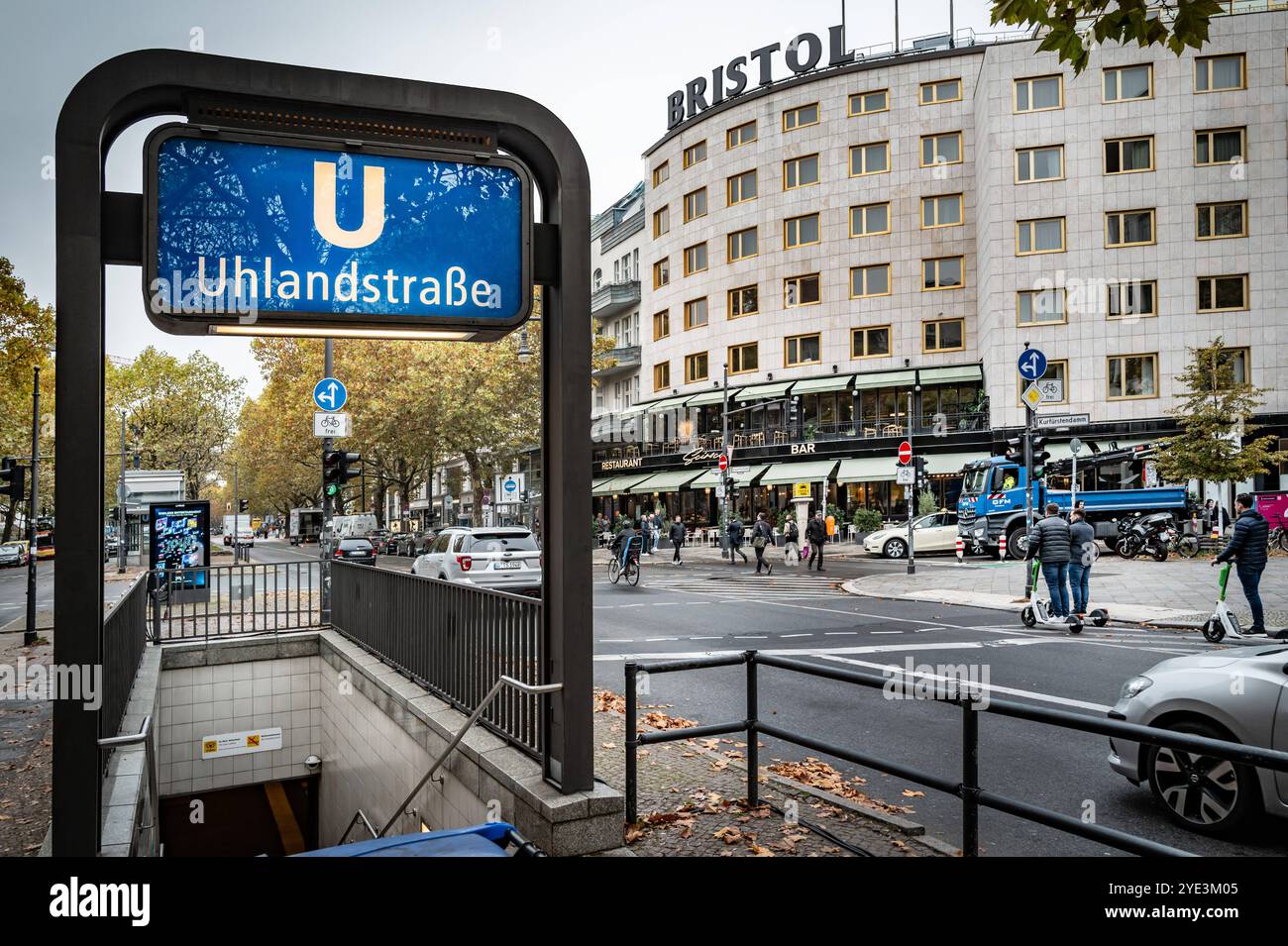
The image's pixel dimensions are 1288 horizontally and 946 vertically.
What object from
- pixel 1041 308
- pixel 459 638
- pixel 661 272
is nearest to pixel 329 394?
pixel 459 638

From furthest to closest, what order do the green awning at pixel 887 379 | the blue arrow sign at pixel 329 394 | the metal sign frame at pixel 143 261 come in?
the green awning at pixel 887 379 < the blue arrow sign at pixel 329 394 < the metal sign frame at pixel 143 261

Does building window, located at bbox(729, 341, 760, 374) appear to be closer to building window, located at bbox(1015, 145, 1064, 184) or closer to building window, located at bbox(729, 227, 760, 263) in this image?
building window, located at bbox(729, 227, 760, 263)

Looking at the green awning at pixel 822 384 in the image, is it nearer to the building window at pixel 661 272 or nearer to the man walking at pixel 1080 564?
the building window at pixel 661 272

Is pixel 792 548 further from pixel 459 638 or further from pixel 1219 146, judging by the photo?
pixel 459 638

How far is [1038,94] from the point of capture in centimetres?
4094

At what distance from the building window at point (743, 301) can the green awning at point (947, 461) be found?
13246 mm

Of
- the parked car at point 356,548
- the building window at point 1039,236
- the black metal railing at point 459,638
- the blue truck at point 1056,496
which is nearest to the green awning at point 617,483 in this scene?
the parked car at point 356,548

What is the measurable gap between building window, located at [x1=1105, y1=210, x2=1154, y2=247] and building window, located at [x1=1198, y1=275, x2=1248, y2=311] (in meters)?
3.04

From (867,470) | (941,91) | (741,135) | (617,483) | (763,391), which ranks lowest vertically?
(617,483)

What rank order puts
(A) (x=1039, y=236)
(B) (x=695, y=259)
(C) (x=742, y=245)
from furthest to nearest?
(B) (x=695, y=259) → (C) (x=742, y=245) → (A) (x=1039, y=236)

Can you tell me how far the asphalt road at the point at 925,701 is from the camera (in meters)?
5.70

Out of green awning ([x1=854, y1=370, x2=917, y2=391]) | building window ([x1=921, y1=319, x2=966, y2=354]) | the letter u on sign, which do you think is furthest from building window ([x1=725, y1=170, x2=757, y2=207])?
the letter u on sign

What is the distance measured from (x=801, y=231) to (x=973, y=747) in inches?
Answer: 1866
